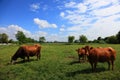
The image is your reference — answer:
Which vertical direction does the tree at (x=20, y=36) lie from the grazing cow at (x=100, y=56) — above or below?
above

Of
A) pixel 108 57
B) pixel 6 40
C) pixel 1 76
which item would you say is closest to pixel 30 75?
pixel 1 76

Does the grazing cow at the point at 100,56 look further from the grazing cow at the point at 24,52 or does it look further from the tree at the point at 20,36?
the tree at the point at 20,36

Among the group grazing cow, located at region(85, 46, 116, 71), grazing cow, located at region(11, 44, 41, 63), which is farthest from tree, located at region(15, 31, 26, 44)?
grazing cow, located at region(85, 46, 116, 71)

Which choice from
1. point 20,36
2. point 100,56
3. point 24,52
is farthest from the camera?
point 20,36

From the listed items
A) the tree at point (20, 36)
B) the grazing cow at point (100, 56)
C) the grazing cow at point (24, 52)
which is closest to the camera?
the grazing cow at point (100, 56)

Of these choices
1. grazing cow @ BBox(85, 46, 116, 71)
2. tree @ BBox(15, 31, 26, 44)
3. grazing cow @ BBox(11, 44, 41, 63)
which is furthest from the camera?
tree @ BBox(15, 31, 26, 44)

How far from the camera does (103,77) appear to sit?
42.2 ft

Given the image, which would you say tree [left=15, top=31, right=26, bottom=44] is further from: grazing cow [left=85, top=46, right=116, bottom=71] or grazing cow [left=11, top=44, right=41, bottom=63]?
grazing cow [left=85, top=46, right=116, bottom=71]

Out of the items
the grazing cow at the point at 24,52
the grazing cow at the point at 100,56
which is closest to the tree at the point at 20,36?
the grazing cow at the point at 24,52

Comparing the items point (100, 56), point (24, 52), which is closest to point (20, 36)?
point (24, 52)

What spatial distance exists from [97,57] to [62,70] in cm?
308

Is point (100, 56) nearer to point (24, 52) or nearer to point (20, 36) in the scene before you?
point (24, 52)

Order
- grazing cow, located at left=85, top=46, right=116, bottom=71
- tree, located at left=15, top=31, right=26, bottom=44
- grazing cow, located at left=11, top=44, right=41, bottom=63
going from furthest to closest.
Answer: tree, located at left=15, top=31, right=26, bottom=44, grazing cow, located at left=11, top=44, right=41, bottom=63, grazing cow, located at left=85, top=46, right=116, bottom=71

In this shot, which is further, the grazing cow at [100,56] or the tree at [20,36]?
the tree at [20,36]
